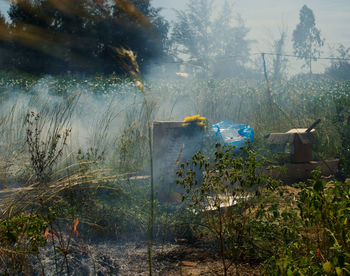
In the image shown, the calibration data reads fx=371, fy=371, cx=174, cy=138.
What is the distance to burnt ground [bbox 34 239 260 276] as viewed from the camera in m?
2.40

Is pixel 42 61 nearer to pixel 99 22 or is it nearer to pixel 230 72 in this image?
pixel 99 22

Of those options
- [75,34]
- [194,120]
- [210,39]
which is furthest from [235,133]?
[210,39]

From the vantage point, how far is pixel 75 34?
1545cm

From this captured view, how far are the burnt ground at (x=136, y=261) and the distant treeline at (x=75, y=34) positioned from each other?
12.2 metres

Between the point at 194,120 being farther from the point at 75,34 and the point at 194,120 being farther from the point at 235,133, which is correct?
the point at 75,34

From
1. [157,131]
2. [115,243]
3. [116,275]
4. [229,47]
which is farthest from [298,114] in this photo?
[229,47]

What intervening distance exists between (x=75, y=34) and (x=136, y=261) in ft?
46.7

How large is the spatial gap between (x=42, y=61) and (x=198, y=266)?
15.0 m

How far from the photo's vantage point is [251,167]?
2.31m

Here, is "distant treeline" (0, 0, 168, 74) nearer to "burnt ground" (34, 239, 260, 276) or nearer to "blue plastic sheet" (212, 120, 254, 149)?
"blue plastic sheet" (212, 120, 254, 149)

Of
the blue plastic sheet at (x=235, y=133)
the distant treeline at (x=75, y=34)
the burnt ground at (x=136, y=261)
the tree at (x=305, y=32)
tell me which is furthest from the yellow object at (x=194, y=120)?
the tree at (x=305, y=32)

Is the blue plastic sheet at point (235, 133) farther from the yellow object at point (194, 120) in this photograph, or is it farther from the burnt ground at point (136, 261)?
the burnt ground at point (136, 261)

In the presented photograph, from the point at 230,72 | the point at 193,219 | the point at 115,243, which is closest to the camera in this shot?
the point at 115,243

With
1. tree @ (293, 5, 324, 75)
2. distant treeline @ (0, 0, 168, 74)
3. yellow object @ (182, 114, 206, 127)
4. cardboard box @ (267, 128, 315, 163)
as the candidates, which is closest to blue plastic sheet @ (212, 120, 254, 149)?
cardboard box @ (267, 128, 315, 163)
